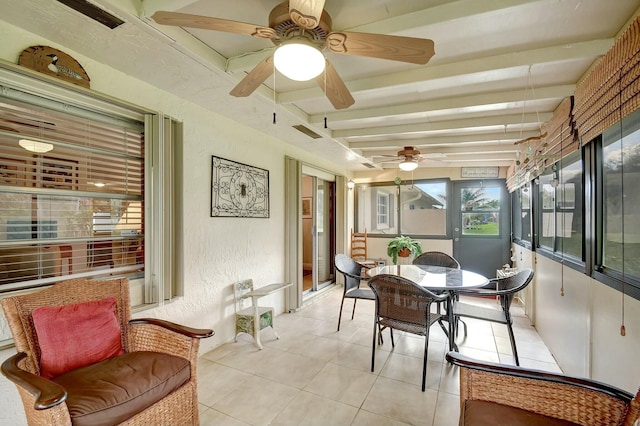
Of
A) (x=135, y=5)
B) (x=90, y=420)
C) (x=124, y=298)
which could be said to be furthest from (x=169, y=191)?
(x=90, y=420)

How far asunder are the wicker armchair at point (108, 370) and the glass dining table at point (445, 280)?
1883 millimetres

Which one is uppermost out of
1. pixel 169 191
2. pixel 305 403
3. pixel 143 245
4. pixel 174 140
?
pixel 174 140

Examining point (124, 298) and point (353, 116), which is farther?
point (353, 116)

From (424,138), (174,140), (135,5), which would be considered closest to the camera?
(135,5)

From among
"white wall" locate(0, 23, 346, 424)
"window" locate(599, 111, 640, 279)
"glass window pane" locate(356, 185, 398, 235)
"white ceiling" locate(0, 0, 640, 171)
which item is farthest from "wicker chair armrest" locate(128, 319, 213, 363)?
"glass window pane" locate(356, 185, 398, 235)

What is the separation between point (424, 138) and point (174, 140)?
9.97 feet

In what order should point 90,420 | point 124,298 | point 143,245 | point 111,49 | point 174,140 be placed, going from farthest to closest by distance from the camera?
1. point 174,140
2. point 143,245
3. point 124,298
4. point 111,49
5. point 90,420

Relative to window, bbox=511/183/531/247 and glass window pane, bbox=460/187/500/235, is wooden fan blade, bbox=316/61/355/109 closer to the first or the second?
window, bbox=511/183/531/247

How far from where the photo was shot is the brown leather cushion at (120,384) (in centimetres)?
134

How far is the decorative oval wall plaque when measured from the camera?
Answer: 1.68 meters

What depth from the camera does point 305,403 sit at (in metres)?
2.12

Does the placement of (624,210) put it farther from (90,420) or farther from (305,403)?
(90,420)

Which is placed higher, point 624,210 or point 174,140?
point 174,140

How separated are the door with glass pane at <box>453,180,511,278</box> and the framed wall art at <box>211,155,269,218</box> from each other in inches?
155
